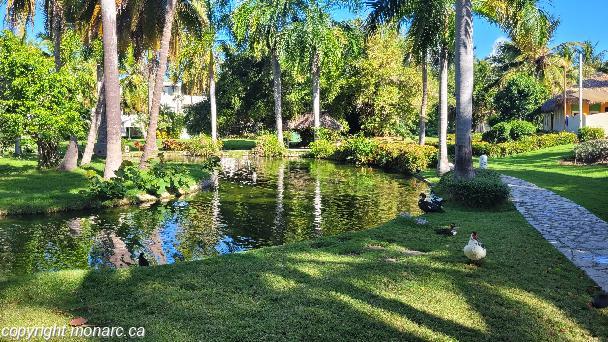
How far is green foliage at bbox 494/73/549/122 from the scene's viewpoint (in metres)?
49.7

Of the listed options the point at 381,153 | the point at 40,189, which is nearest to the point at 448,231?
the point at 40,189

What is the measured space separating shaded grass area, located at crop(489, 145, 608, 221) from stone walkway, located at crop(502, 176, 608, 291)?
57cm

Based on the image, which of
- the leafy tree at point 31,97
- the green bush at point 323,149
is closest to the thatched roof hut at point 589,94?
the green bush at point 323,149

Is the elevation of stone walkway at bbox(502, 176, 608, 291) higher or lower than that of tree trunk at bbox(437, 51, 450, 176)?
lower

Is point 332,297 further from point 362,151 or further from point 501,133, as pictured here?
point 501,133

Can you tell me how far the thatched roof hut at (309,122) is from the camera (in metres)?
46.8

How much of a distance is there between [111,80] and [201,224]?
8198mm

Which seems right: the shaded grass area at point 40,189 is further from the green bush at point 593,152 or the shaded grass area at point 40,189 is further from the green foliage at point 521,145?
the green foliage at point 521,145

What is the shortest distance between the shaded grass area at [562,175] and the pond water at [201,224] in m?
5.10

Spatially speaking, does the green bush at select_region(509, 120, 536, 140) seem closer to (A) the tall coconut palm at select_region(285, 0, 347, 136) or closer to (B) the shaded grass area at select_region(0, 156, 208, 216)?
(A) the tall coconut palm at select_region(285, 0, 347, 136)

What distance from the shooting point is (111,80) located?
1962 centimetres

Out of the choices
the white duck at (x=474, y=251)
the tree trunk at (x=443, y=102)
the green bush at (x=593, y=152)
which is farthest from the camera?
the green bush at (x=593, y=152)

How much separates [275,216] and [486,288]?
921 cm

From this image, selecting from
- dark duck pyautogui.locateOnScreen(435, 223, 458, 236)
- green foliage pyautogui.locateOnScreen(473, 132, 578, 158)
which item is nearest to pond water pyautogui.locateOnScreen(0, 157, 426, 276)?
dark duck pyautogui.locateOnScreen(435, 223, 458, 236)
